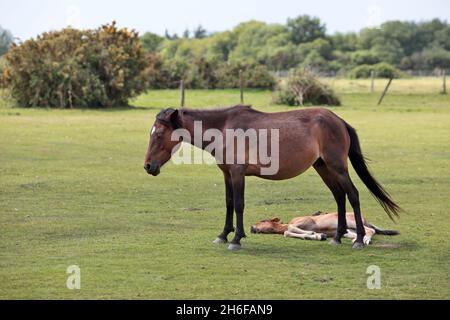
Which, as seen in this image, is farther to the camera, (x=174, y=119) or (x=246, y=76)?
(x=246, y=76)

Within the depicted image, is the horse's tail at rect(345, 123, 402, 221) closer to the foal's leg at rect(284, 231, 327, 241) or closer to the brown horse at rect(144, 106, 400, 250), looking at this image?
the brown horse at rect(144, 106, 400, 250)

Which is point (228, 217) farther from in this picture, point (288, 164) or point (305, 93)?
point (305, 93)

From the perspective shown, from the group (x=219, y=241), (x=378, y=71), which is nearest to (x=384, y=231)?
(x=219, y=241)

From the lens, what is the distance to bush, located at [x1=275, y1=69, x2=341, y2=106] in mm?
43438

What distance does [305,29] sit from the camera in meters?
103

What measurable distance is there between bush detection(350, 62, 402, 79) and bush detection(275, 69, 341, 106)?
22512 millimetres

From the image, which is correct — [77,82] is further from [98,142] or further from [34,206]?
[34,206]

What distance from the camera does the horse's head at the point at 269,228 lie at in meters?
12.2

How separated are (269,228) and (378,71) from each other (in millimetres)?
57838

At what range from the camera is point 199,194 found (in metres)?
16.4

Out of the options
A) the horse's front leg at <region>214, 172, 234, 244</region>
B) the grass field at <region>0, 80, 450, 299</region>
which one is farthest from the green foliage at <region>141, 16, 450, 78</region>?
the horse's front leg at <region>214, 172, 234, 244</region>

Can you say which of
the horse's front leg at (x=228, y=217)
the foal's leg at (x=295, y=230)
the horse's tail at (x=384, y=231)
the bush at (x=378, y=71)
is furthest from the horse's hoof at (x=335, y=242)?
the bush at (x=378, y=71)

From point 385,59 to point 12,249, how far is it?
8006cm

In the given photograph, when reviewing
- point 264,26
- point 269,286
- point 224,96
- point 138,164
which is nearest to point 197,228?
point 269,286
